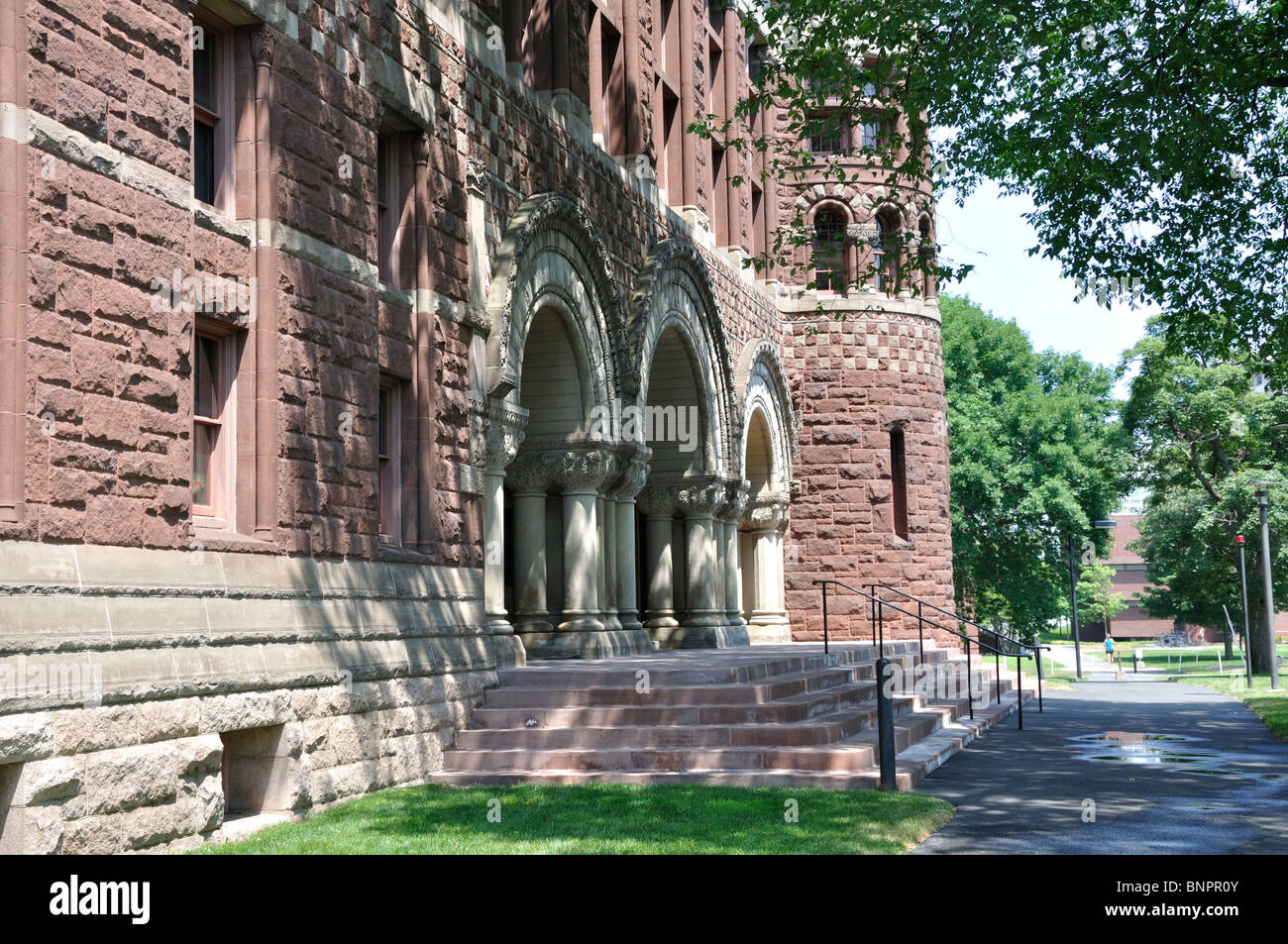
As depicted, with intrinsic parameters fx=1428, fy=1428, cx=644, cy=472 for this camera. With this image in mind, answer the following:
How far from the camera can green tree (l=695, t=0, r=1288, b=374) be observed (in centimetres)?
1614

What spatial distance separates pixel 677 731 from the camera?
1259cm

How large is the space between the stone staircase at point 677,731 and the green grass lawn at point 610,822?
2.11ft

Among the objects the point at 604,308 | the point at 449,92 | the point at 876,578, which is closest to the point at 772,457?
the point at 876,578

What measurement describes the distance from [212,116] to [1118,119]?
10584mm

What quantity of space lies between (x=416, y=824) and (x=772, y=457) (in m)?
17.5

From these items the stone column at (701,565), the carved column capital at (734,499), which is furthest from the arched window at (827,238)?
the stone column at (701,565)

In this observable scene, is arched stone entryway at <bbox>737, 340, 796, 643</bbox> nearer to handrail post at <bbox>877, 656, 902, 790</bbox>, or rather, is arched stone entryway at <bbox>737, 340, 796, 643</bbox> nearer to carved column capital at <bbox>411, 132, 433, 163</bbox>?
carved column capital at <bbox>411, 132, 433, 163</bbox>

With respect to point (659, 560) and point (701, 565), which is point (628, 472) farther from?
point (701, 565)

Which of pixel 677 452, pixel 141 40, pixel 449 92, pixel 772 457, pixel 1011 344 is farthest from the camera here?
pixel 1011 344

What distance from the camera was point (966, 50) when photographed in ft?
55.7

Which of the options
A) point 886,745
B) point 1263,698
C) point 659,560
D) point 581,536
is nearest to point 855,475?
point 659,560

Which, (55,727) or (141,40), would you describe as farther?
(141,40)

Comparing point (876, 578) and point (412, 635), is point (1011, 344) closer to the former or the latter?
point (876, 578)

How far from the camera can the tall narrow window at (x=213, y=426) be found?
395 inches
